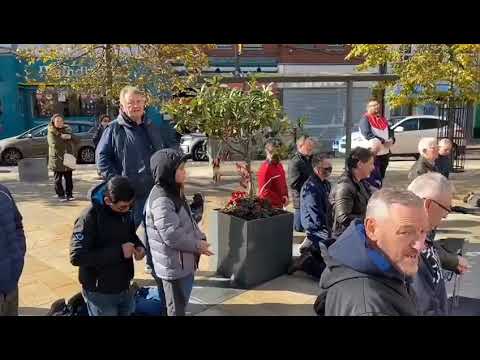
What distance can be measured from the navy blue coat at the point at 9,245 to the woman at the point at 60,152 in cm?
597

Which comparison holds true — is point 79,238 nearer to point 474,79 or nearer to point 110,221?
point 110,221

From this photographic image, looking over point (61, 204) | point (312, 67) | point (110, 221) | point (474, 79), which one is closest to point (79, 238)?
point (110, 221)

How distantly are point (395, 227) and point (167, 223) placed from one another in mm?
1862

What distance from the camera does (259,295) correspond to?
16.0ft

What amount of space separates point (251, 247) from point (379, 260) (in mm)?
3055

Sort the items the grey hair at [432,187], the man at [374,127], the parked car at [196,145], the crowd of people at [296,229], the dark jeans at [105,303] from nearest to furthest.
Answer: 1. the crowd of people at [296,229]
2. the grey hair at [432,187]
3. the dark jeans at [105,303]
4. the man at [374,127]
5. the parked car at [196,145]

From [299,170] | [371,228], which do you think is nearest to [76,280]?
[299,170]

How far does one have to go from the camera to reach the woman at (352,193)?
4.59m

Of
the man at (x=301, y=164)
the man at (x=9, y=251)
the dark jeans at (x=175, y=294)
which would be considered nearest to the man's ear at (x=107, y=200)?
the man at (x=9, y=251)

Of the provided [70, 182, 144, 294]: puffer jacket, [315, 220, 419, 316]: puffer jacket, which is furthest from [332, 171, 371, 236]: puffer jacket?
[315, 220, 419, 316]: puffer jacket

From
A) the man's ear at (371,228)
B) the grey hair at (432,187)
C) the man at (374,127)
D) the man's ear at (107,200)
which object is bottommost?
the man's ear at (107,200)

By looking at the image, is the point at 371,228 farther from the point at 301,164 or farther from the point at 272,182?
the point at 301,164

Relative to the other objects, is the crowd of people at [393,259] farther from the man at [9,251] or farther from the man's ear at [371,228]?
the man at [9,251]
